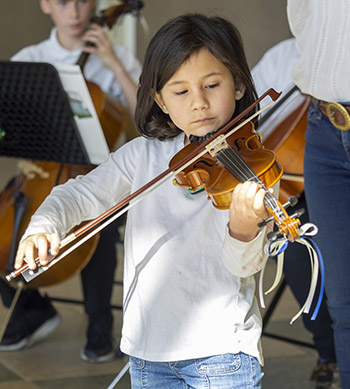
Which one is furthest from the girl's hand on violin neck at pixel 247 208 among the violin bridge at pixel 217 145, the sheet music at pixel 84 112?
the sheet music at pixel 84 112

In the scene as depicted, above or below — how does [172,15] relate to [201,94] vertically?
below

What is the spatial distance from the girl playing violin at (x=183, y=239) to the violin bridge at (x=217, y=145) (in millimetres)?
57

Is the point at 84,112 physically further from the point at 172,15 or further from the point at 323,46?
→ the point at 172,15

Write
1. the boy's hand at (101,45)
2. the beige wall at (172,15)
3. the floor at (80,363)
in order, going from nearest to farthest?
the floor at (80,363) → the boy's hand at (101,45) → the beige wall at (172,15)

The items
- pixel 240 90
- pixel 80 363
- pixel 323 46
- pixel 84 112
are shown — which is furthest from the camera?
pixel 80 363

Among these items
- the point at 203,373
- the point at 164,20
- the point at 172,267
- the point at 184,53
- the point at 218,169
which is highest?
the point at 184,53

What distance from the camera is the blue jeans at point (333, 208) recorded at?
150cm

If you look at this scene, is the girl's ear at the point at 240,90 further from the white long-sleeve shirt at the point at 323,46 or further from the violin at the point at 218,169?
the white long-sleeve shirt at the point at 323,46

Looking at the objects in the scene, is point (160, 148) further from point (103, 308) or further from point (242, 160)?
point (103, 308)

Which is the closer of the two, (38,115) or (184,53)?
(184,53)

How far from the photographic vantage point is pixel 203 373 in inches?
48.9

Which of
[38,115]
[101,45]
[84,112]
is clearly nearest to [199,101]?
[84,112]

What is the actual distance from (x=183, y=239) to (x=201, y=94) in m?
0.25

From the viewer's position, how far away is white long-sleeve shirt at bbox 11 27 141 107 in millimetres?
2535
